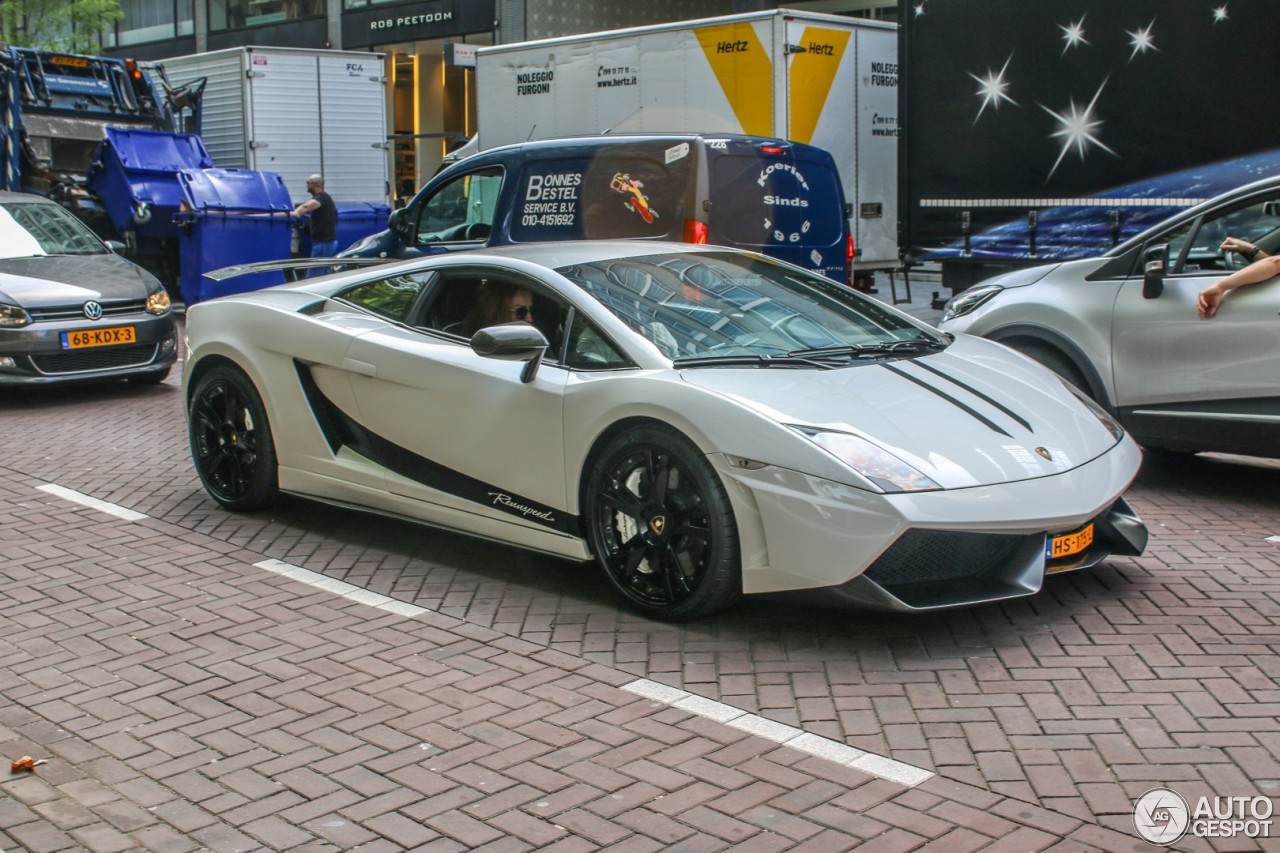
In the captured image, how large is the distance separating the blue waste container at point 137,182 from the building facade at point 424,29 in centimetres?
495

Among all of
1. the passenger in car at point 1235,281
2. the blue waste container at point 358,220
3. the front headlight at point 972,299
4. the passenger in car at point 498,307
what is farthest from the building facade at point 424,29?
the passenger in car at point 498,307

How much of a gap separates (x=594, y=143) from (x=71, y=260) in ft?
14.3

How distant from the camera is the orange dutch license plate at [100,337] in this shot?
1054 centimetres

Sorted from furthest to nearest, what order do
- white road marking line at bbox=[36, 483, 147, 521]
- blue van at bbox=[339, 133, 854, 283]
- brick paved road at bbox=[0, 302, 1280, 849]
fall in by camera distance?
blue van at bbox=[339, 133, 854, 283] < white road marking line at bbox=[36, 483, 147, 521] < brick paved road at bbox=[0, 302, 1280, 849]

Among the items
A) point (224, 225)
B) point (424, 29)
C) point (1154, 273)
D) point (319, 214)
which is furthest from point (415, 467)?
point (424, 29)

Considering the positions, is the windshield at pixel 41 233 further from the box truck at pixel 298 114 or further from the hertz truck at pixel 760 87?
the box truck at pixel 298 114

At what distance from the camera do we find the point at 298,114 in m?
21.5

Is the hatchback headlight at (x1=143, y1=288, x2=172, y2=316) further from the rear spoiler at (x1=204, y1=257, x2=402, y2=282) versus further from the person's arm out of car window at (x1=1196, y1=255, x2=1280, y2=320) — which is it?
the person's arm out of car window at (x1=1196, y1=255, x2=1280, y2=320)

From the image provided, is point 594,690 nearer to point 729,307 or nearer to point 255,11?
point 729,307

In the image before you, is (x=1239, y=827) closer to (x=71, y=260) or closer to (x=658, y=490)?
(x=658, y=490)

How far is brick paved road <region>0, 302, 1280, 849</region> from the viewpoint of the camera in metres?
3.70

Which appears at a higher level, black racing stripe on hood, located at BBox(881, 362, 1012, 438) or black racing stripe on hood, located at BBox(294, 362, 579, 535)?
black racing stripe on hood, located at BBox(881, 362, 1012, 438)

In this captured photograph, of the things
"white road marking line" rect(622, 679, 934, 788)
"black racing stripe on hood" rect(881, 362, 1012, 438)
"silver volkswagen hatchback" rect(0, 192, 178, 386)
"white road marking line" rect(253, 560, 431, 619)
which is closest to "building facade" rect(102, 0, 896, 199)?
"silver volkswagen hatchback" rect(0, 192, 178, 386)

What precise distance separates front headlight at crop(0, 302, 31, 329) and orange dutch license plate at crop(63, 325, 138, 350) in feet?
0.96
